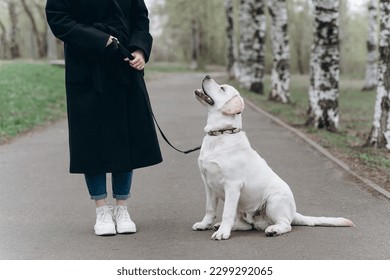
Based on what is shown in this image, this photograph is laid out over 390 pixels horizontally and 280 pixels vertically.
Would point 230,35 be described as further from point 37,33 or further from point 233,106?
point 233,106

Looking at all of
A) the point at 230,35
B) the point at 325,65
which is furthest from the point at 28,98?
the point at 230,35

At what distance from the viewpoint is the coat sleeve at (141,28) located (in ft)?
20.1

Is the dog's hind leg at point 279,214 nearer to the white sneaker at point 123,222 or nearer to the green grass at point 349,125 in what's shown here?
the white sneaker at point 123,222

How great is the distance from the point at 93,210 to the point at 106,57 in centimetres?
207

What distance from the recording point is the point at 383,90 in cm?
1156

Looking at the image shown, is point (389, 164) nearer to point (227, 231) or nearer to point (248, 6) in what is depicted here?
point (227, 231)

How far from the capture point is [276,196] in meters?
5.95

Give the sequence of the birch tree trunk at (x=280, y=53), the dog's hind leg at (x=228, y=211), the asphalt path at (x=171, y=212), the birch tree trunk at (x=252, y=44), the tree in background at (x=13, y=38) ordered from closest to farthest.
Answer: the asphalt path at (x=171, y=212), the dog's hind leg at (x=228, y=211), the birch tree trunk at (x=280, y=53), the birch tree trunk at (x=252, y=44), the tree in background at (x=13, y=38)

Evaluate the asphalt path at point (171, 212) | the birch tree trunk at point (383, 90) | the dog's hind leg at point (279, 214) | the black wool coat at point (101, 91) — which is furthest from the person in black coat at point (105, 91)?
the birch tree trunk at point (383, 90)

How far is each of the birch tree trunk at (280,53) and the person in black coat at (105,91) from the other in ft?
53.1

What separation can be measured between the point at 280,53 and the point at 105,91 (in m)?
16.6
